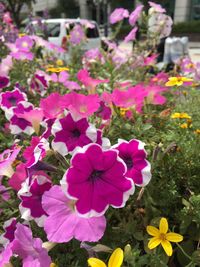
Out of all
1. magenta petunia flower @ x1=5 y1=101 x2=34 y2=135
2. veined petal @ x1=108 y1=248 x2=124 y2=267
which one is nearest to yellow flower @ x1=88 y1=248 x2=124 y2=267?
veined petal @ x1=108 y1=248 x2=124 y2=267

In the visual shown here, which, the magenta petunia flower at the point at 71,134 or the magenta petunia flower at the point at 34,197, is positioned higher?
the magenta petunia flower at the point at 71,134

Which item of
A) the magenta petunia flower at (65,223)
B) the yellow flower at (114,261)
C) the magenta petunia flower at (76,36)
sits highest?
the magenta petunia flower at (65,223)

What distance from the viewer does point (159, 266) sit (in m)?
1.01

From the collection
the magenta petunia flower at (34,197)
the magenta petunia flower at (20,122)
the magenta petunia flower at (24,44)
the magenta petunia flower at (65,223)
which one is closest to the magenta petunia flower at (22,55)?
the magenta petunia flower at (24,44)

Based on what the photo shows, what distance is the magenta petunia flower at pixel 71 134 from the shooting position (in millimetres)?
1124

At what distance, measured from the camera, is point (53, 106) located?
4.15 feet

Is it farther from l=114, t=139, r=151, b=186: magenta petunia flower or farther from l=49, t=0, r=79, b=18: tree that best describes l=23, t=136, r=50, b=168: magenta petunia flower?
l=49, t=0, r=79, b=18: tree

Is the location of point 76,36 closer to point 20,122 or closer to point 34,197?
point 20,122

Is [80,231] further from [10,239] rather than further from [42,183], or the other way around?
[10,239]

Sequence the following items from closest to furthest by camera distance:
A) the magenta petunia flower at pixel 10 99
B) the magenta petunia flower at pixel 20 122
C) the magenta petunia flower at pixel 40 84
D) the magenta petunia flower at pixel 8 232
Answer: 1. the magenta petunia flower at pixel 8 232
2. the magenta petunia flower at pixel 20 122
3. the magenta petunia flower at pixel 10 99
4. the magenta petunia flower at pixel 40 84

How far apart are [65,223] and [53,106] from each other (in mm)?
448

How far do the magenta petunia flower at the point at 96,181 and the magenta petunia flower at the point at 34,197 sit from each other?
192 mm

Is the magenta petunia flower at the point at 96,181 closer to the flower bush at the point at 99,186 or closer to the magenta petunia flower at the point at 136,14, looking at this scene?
the flower bush at the point at 99,186

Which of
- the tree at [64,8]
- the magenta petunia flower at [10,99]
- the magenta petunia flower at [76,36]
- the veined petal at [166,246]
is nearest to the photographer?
the veined petal at [166,246]
